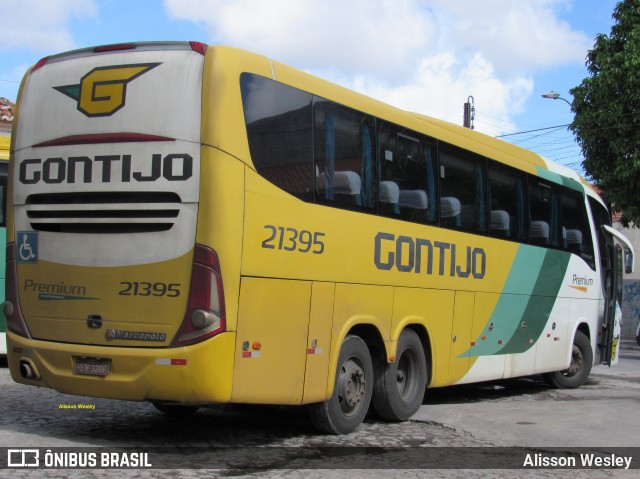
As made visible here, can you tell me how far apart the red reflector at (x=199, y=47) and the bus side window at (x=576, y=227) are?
7.74m

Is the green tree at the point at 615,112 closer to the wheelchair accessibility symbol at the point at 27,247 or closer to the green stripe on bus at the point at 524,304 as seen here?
the green stripe on bus at the point at 524,304

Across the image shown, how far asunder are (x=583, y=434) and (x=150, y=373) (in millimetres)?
4723

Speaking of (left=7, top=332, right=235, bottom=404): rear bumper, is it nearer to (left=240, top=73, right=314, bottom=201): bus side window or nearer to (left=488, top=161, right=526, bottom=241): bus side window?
(left=240, top=73, right=314, bottom=201): bus side window

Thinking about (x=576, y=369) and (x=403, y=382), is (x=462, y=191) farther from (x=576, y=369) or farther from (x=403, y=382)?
(x=576, y=369)

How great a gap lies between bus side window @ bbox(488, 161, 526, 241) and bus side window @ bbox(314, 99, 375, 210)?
2.99 meters

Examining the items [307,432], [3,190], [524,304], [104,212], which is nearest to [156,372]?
[104,212]

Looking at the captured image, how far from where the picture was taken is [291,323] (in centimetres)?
756

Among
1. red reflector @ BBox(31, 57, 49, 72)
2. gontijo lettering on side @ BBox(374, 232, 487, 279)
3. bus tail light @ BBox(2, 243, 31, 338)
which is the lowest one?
bus tail light @ BBox(2, 243, 31, 338)

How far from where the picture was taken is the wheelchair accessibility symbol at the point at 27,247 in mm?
7629

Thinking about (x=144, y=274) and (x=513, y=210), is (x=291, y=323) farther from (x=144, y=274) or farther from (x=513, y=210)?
(x=513, y=210)

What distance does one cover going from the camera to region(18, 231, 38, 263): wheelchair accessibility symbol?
7.63 meters

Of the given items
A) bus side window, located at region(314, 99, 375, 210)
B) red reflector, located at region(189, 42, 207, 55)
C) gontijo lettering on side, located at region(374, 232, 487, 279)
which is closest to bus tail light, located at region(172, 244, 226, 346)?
bus side window, located at region(314, 99, 375, 210)

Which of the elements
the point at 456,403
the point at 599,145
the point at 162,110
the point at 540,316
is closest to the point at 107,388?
the point at 162,110

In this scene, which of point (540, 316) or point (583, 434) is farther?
point (540, 316)
